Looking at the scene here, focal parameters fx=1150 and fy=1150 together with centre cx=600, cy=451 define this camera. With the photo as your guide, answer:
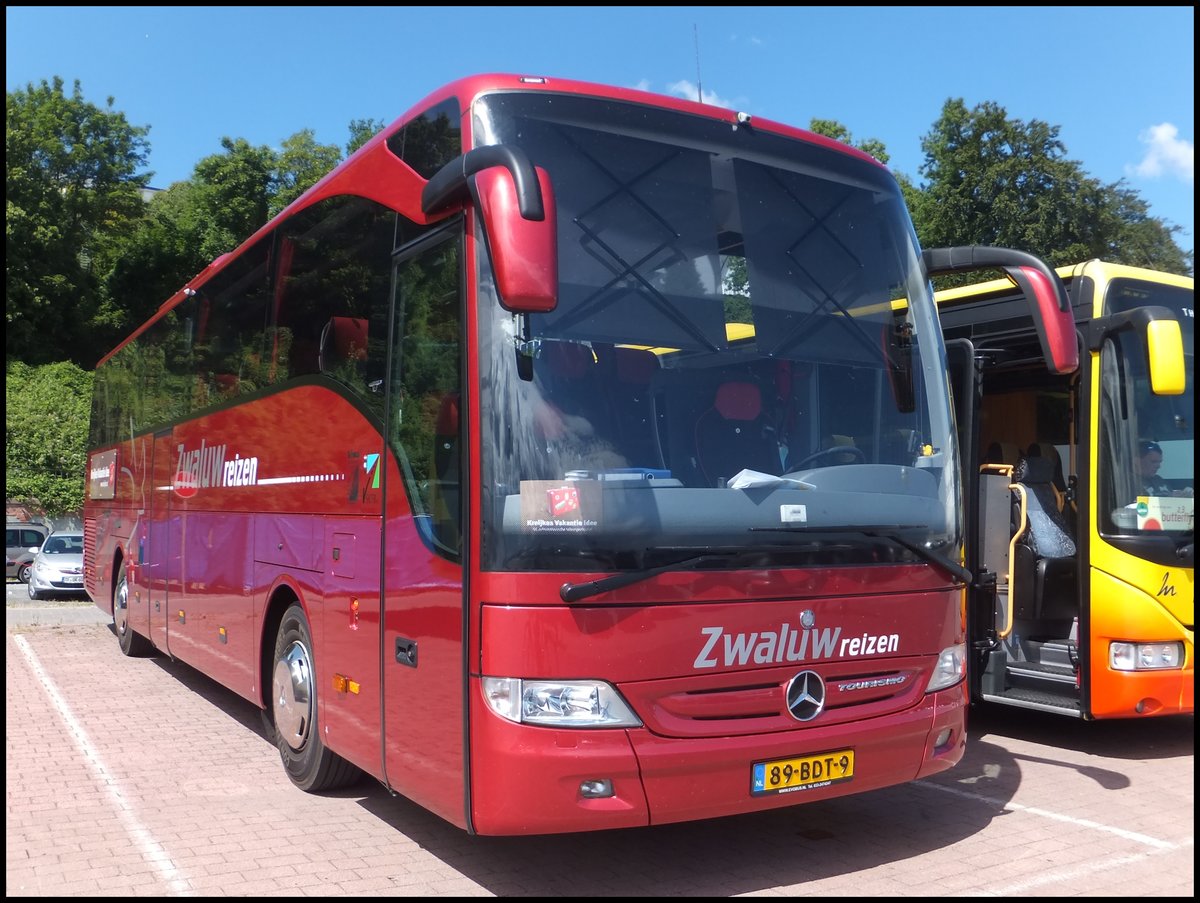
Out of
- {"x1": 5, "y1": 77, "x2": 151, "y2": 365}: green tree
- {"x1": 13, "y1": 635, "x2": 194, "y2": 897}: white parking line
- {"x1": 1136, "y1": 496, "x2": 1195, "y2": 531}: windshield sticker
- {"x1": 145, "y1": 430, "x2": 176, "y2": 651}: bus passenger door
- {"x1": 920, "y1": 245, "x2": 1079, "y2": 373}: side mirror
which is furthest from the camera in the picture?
{"x1": 5, "y1": 77, "x2": 151, "y2": 365}: green tree

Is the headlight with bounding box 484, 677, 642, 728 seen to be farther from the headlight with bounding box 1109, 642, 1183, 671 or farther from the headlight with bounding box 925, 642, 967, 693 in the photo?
the headlight with bounding box 1109, 642, 1183, 671

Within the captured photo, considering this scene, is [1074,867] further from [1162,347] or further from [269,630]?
[269,630]

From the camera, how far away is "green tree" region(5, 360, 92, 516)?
3469 cm

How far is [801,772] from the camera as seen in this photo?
4.90m

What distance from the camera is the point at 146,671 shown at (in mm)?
11859

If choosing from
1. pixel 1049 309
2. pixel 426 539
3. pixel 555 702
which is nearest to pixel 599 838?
pixel 555 702

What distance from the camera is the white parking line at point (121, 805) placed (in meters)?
5.22

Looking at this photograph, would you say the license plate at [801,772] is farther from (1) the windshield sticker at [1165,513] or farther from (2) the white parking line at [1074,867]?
(1) the windshield sticker at [1165,513]

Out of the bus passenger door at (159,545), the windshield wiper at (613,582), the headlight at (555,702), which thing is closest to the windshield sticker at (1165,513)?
the windshield wiper at (613,582)

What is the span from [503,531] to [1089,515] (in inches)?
187

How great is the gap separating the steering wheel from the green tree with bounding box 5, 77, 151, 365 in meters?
45.7

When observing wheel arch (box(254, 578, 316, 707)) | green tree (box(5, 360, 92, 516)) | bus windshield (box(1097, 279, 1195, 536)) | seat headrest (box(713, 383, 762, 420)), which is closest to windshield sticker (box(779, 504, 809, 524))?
seat headrest (box(713, 383, 762, 420))

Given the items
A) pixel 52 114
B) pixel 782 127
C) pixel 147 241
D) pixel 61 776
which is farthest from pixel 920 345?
pixel 52 114

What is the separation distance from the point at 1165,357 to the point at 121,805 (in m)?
6.55
